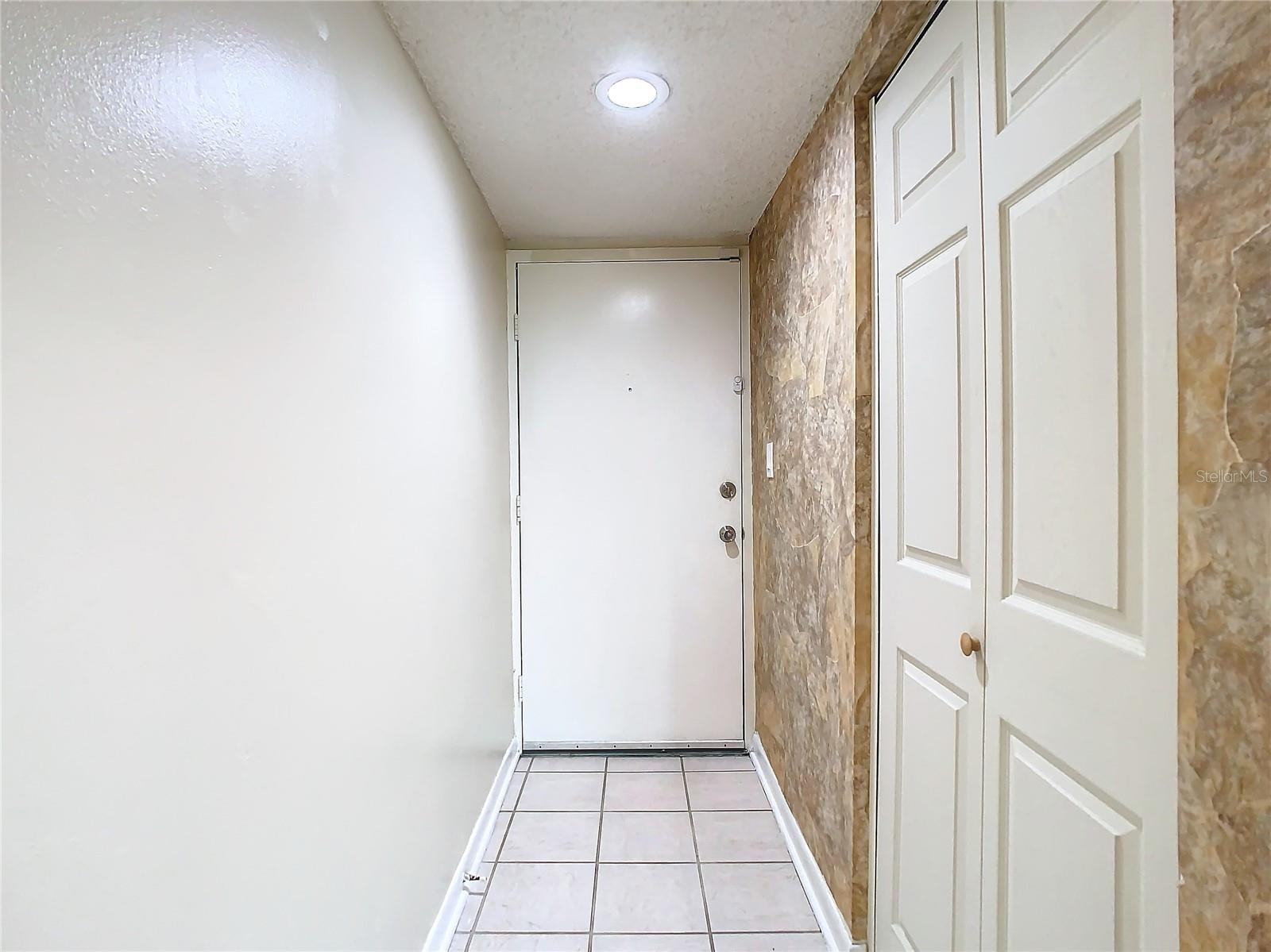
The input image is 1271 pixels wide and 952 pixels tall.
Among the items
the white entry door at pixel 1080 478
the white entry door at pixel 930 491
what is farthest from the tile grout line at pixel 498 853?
the white entry door at pixel 1080 478

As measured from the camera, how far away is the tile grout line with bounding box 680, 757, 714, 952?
166 cm

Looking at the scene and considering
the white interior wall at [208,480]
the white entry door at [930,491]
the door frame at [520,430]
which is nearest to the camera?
the white interior wall at [208,480]

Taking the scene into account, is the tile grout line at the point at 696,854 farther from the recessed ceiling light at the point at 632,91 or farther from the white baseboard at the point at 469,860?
the recessed ceiling light at the point at 632,91

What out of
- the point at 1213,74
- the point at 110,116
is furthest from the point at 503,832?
the point at 1213,74

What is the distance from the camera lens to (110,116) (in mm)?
589

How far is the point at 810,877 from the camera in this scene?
5.89 ft

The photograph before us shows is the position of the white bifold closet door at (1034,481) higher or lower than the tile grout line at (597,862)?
higher

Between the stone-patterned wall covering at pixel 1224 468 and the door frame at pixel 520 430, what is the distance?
6.68 feet

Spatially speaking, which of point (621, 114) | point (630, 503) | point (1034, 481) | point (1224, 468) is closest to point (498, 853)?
point (630, 503)

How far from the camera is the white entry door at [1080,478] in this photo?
2.34ft

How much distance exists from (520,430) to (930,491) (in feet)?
6.05

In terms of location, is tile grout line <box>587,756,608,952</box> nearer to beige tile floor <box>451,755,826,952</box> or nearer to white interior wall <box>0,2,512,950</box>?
beige tile floor <box>451,755,826,952</box>

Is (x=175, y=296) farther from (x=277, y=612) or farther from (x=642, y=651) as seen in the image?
(x=642, y=651)

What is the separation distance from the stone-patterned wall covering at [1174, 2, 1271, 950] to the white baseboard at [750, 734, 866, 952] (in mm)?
1100
